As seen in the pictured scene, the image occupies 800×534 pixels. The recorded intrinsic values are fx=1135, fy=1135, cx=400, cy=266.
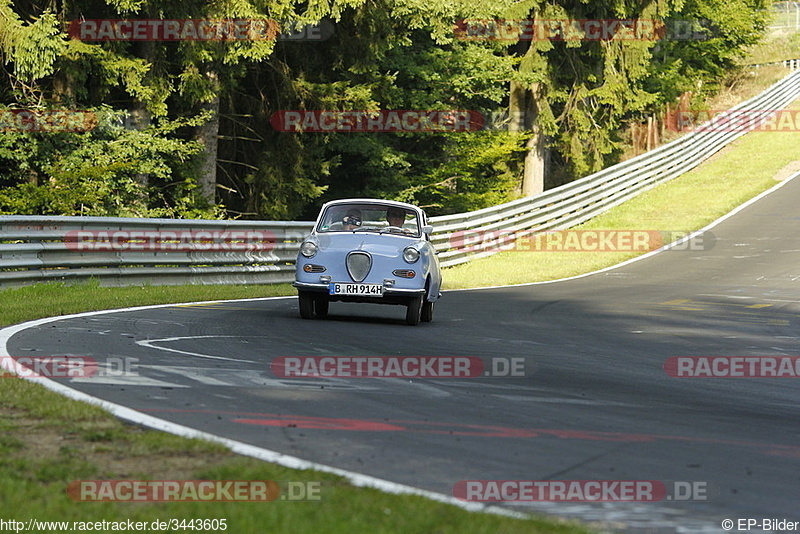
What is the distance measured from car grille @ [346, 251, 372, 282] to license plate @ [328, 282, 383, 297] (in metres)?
0.11

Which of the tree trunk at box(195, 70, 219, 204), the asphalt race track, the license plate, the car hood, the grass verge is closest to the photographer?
the asphalt race track

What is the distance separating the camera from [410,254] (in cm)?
1424

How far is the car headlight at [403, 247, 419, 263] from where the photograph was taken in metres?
14.2

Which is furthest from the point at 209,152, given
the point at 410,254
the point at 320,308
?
the point at 410,254

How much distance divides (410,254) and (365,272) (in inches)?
25.1

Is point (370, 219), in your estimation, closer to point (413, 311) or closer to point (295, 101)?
point (413, 311)

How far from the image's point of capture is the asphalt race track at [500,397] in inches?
225

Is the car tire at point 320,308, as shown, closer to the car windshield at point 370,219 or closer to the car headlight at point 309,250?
the car headlight at point 309,250

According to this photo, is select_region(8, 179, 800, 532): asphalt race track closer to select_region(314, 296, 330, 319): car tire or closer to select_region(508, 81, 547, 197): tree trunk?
select_region(314, 296, 330, 319): car tire

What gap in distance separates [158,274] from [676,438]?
12582 mm

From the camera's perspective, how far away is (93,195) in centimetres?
2275

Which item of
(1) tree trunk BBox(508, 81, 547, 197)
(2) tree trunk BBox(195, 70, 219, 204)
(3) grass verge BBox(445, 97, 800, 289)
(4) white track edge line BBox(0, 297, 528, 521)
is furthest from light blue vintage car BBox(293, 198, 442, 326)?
(1) tree trunk BBox(508, 81, 547, 197)

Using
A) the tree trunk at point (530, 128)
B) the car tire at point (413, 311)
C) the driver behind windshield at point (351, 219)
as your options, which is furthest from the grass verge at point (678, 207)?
the car tire at point (413, 311)

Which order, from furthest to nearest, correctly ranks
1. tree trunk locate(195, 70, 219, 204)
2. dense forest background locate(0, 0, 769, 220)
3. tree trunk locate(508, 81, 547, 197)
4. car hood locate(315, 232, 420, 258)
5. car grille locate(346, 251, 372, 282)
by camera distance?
tree trunk locate(508, 81, 547, 197) < tree trunk locate(195, 70, 219, 204) < dense forest background locate(0, 0, 769, 220) < car hood locate(315, 232, 420, 258) < car grille locate(346, 251, 372, 282)
